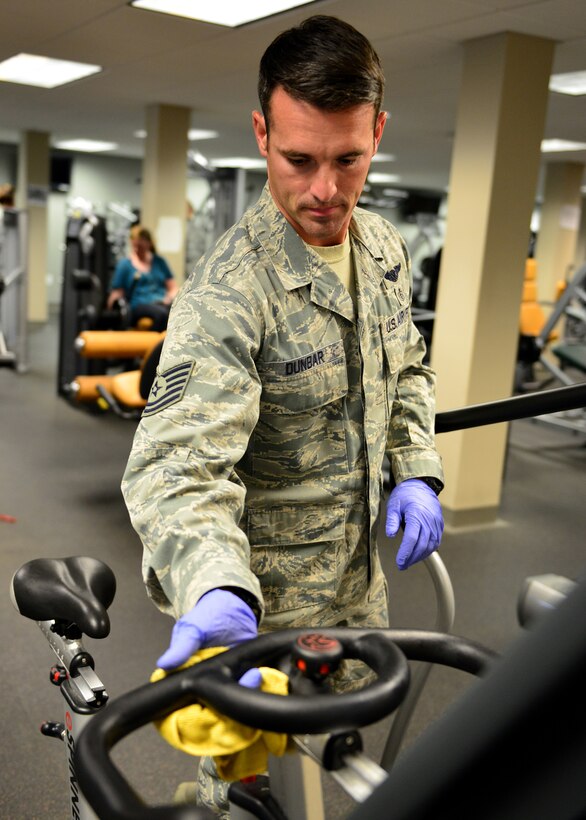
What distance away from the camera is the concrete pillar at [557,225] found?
396 inches

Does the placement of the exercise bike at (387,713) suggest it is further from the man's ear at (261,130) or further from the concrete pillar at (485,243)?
the concrete pillar at (485,243)

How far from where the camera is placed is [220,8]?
14.5ft

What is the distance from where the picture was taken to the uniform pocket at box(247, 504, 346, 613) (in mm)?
1310

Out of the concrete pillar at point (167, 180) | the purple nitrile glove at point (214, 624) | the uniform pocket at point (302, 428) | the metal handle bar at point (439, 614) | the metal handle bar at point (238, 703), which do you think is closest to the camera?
the metal handle bar at point (238, 703)

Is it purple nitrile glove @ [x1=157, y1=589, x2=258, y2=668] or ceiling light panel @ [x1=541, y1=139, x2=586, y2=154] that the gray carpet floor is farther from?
ceiling light panel @ [x1=541, y1=139, x2=586, y2=154]

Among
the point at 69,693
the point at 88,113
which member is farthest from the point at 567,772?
the point at 88,113

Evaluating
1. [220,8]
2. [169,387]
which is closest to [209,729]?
[169,387]

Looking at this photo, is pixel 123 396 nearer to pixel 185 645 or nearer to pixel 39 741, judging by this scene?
pixel 39 741

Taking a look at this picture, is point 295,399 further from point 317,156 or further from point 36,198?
point 36,198

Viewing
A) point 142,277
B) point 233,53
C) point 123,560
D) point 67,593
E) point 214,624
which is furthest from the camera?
point 142,277

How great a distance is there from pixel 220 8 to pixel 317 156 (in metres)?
3.76

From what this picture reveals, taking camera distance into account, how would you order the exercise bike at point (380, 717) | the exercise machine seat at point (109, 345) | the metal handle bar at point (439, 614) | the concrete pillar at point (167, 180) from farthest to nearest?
the concrete pillar at point (167, 180) < the exercise machine seat at point (109, 345) < the metal handle bar at point (439, 614) < the exercise bike at point (380, 717)

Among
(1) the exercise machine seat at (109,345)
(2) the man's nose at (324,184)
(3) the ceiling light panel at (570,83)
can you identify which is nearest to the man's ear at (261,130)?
(2) the man's nose at (324,184)

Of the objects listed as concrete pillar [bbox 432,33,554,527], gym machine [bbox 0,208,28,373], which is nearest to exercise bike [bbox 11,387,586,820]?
concrete pillar [bbox 432,33,554,527]
